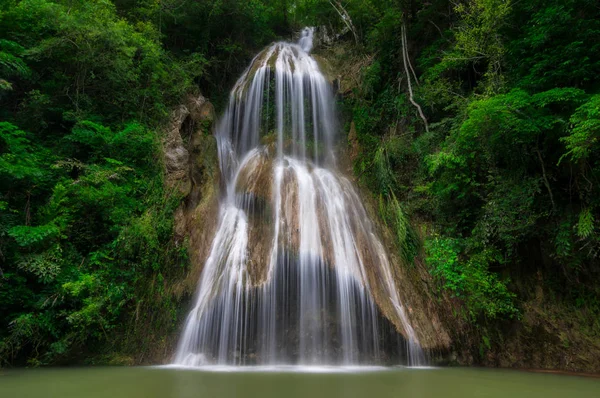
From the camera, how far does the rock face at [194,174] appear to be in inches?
344

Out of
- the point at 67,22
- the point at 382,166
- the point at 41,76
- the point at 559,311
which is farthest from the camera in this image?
the point at 382,166

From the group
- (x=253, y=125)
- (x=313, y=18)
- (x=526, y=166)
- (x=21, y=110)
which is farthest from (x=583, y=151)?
(x=313, y=18)

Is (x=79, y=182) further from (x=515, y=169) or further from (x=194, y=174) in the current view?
(x=515, y=169)

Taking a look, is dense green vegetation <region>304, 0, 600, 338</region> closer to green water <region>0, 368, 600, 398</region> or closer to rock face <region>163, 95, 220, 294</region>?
green water <region>0, 368, 600, 398</region>

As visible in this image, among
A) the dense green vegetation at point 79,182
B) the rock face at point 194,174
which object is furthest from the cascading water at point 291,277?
the dense green vegetation at point 79,182

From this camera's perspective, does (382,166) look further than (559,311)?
Yes

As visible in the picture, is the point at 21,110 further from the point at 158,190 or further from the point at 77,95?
the point at 158,190

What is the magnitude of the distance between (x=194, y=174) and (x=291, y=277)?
5061 mm

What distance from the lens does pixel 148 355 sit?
702cm

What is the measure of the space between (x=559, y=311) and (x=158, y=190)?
33.0 feet

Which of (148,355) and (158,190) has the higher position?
(158,190)

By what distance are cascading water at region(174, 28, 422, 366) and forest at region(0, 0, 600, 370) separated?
91cm

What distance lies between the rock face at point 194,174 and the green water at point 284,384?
2836 millimetres

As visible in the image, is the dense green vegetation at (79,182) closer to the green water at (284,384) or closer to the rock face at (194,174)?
the rock face at (194,174)
